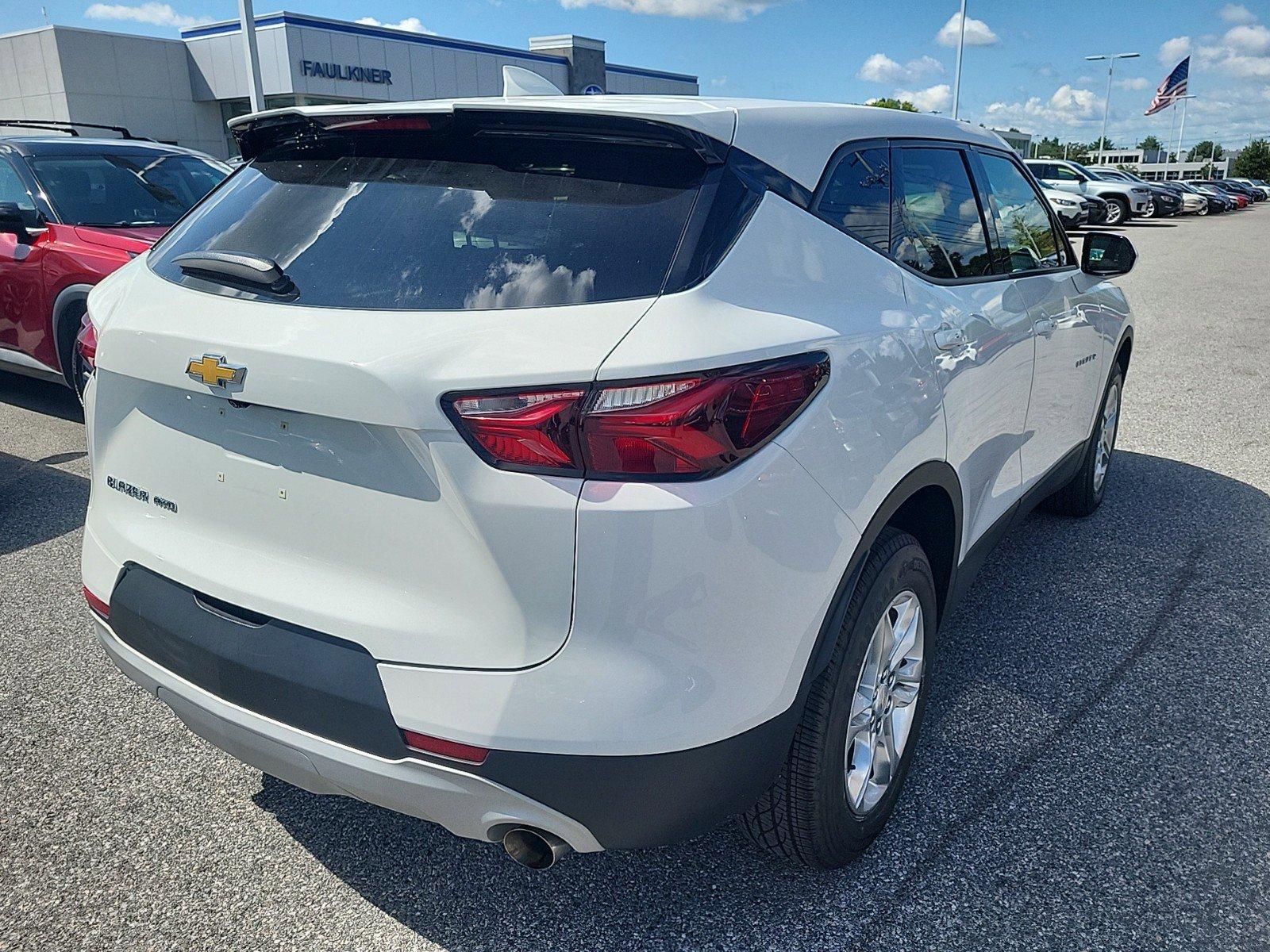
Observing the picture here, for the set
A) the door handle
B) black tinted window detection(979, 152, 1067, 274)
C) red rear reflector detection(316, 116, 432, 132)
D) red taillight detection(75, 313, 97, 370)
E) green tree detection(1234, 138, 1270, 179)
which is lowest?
green tree detection(1234, 138, 1270, 179)

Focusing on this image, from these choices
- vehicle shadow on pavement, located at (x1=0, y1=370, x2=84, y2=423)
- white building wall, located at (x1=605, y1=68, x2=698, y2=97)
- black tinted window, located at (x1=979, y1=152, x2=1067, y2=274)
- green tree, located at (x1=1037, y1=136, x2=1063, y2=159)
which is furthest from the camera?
green tree, located at (x1=1037, y1=136, x2=1063, y2=159)

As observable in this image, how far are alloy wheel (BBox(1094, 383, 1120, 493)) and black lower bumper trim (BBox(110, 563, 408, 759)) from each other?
3952 millimetres

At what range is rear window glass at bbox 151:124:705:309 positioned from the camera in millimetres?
1879

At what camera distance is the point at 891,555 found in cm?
231

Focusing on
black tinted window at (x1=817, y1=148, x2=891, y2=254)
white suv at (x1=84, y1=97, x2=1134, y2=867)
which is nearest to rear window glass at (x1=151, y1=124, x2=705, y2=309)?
white suv at (x1=84, y1=97, x2=1134, y2=867)

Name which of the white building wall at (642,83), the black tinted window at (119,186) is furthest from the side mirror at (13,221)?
the white building wall at (642,83)

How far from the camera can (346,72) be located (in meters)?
33.7

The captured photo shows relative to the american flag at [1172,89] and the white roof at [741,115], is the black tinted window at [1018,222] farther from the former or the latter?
the american flag at [1172,89]

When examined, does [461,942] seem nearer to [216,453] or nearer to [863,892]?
[863,892]

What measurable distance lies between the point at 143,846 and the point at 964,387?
2.45 m

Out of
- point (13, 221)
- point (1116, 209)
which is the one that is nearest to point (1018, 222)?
point (13, 221)

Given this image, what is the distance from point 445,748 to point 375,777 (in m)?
0.18

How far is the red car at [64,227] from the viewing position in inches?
236

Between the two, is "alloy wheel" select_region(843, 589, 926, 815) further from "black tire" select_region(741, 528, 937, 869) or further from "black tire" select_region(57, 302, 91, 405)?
"black tire" select_region(57, 302, 91, 405)
